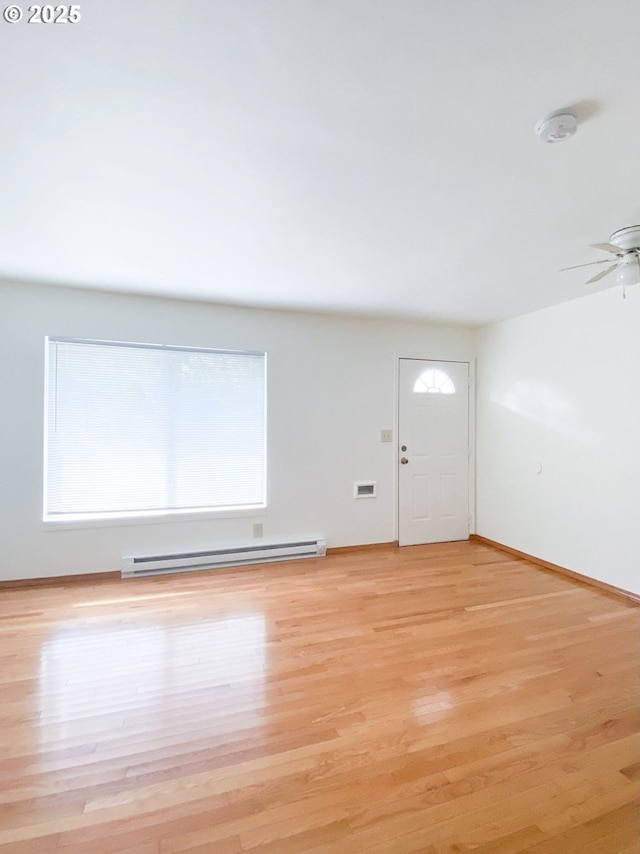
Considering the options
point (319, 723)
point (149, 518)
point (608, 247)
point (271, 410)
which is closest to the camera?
point (319, 723)

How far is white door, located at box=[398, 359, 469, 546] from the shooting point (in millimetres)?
4336

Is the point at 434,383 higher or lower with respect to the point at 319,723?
higher

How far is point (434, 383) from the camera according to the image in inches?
175

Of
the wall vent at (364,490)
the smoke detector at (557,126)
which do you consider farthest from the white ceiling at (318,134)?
the wall vent at (364,490)

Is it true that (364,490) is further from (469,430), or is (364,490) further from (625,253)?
(625,253)

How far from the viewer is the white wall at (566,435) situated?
303 centimetres

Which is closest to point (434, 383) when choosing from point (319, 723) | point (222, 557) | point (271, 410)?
point (271, 410)

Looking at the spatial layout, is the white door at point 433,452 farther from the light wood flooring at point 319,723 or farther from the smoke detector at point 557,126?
the smoke detector at point 557,126

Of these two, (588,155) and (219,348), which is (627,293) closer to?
(588,155)

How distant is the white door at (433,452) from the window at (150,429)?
162cm

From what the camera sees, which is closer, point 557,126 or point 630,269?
point 557,126

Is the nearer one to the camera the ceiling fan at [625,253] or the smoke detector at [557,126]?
the smoke detector at [557,126]

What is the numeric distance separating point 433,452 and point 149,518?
3075 millimetres

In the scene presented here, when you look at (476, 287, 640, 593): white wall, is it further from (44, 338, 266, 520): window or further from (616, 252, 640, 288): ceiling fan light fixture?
(44, 338, 266, 520): window
